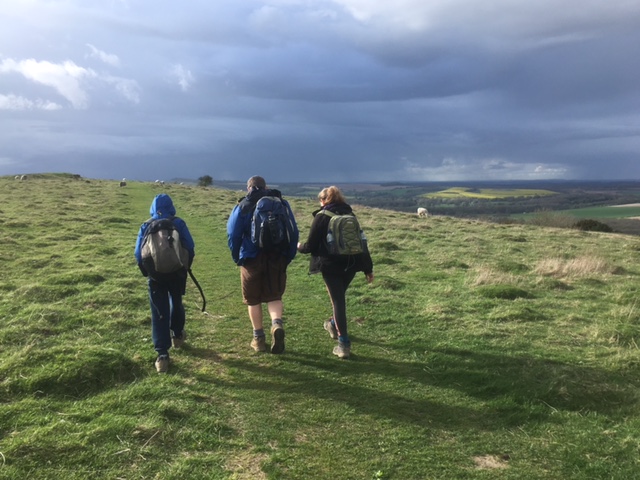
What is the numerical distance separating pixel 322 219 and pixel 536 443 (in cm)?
342

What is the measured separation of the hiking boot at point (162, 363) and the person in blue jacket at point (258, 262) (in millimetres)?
1180

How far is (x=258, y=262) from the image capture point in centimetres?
596

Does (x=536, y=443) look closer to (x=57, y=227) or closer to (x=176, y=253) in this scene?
(x=176, y=253)

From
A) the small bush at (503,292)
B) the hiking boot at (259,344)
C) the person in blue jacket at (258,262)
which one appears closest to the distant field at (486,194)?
the small bush at (503,292)

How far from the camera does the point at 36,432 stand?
391 centimetres

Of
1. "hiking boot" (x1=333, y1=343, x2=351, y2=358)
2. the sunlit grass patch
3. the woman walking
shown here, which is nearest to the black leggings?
the woman walking

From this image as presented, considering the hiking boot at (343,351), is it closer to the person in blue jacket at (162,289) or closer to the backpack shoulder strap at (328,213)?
the backpack shoulder strap at (328,213)

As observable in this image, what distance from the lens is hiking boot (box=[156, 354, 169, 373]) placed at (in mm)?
5406

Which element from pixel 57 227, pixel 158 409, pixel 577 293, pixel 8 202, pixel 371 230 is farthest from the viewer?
pixel 8 202

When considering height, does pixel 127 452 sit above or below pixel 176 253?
below

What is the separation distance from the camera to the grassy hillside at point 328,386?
374 centimetres

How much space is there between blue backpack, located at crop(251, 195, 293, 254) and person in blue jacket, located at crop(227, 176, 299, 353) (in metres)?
0.08

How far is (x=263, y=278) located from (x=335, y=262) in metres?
0.99

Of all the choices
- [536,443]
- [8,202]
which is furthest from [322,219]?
[8,202]
